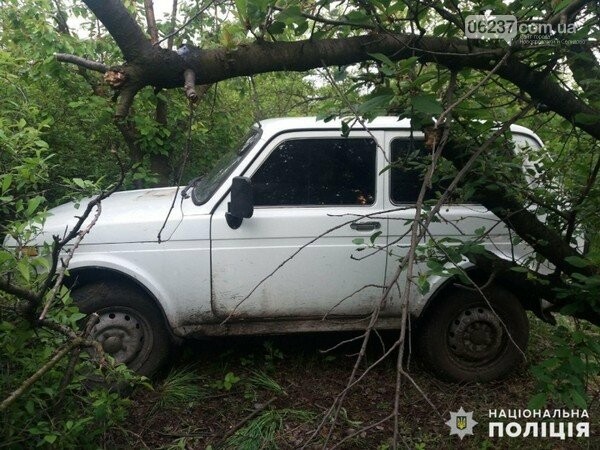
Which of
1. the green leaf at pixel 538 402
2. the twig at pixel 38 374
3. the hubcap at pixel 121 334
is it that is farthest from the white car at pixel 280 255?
the green leaf at pixel 538 402

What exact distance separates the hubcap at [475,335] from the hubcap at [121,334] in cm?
216

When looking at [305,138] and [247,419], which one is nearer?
[247,419]

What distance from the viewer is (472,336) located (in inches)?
129

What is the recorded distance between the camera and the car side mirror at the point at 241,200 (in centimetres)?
277

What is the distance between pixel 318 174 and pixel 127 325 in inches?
63.9

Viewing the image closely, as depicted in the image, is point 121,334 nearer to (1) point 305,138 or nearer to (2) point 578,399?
(1) point 305,138

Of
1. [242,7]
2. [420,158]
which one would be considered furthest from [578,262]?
[242,7]

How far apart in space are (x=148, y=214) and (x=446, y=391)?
2.38m

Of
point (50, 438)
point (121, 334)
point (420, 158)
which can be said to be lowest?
point (121, 334)

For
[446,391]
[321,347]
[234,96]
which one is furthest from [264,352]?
[234,96]

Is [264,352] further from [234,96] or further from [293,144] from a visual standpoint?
[234,96]

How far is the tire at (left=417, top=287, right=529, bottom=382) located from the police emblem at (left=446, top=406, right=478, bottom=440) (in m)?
0.53

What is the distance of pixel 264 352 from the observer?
3535 mm

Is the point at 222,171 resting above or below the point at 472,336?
above
